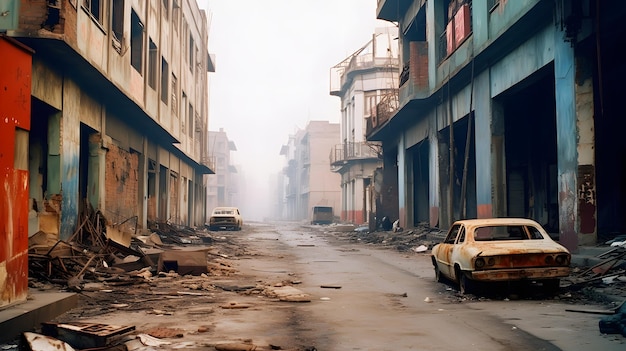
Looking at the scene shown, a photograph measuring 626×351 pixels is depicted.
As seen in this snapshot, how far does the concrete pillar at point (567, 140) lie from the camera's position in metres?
12.0

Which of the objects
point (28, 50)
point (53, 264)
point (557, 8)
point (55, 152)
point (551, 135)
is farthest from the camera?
point (551, 135)

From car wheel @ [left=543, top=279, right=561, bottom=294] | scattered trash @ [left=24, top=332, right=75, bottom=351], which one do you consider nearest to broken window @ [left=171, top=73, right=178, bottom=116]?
car wheel @ [left=543, top=279, right=561, bottom=294]

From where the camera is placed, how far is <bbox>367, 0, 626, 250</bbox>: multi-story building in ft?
39.0

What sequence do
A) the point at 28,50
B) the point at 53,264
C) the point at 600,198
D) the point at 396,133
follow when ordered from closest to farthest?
the point at 28,50 → the point at 53,264 → the point at 600,198 → the point at 396,133

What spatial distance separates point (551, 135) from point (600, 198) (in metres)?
3.98

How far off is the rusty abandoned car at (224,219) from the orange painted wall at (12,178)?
32.3 m

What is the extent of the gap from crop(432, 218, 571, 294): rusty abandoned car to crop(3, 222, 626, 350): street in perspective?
13.5 inches

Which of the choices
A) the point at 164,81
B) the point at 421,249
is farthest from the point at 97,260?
the point at 164,81

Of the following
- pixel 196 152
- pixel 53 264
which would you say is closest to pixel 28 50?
pixel 53 264

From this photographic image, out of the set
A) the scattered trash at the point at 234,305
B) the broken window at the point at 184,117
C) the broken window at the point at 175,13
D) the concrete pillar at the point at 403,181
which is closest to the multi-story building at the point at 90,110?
the broken window at the point at 175,13

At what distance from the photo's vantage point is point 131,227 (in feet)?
68.6

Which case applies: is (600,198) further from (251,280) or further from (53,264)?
(53,264)

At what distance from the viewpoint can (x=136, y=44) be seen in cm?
2080

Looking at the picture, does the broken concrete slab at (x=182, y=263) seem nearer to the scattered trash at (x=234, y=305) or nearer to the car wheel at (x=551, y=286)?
the scattered trash at (x=234, y=305)
